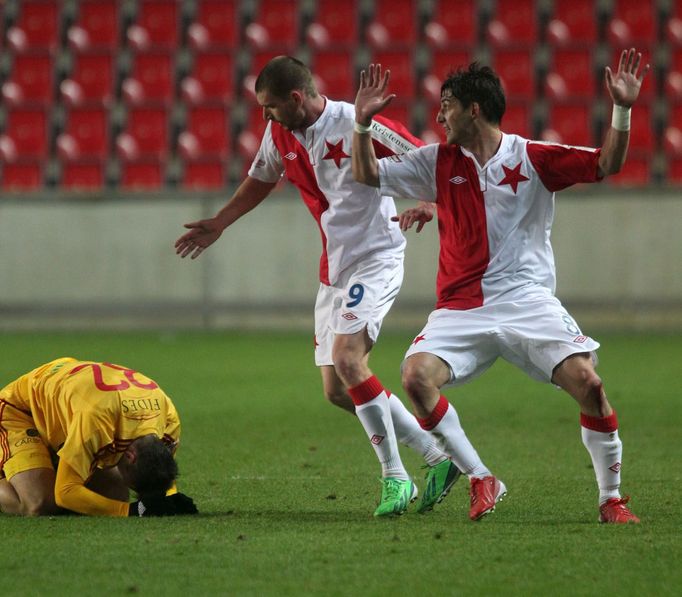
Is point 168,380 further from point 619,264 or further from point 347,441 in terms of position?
point 619,264

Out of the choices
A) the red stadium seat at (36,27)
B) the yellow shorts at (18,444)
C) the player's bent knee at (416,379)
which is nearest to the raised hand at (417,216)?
the player's bent knee at (416,379)

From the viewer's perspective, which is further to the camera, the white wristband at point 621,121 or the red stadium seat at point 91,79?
the red stadium seat at point 91,79

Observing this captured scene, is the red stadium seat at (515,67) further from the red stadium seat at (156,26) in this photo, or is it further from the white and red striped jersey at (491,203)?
the white and red striped jersey at (491,203)

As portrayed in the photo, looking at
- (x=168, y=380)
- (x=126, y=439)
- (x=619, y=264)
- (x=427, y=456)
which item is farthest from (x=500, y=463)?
(x=619, y=264)

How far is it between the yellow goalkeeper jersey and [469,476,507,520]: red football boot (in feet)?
4.46

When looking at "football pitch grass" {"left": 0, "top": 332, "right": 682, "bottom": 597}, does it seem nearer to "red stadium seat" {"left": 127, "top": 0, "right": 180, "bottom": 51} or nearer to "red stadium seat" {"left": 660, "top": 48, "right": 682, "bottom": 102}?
"red stadium seat" {"left": 660, "top": 48, "right": 682, "bottom": 102}

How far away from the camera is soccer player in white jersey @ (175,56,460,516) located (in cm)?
580

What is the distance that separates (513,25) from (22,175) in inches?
302

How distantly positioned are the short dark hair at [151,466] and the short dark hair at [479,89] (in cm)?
199

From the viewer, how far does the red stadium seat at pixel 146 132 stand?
18.7 m

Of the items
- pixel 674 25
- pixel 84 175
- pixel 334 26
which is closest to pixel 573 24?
pixel 674 25

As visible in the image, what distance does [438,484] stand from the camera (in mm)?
5773

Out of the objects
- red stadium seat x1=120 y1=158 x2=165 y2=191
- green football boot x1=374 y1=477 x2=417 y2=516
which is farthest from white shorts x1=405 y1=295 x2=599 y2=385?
red stadium seat x1=120 y1=158 x2=165 y2=191

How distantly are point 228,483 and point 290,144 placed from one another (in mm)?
1766
